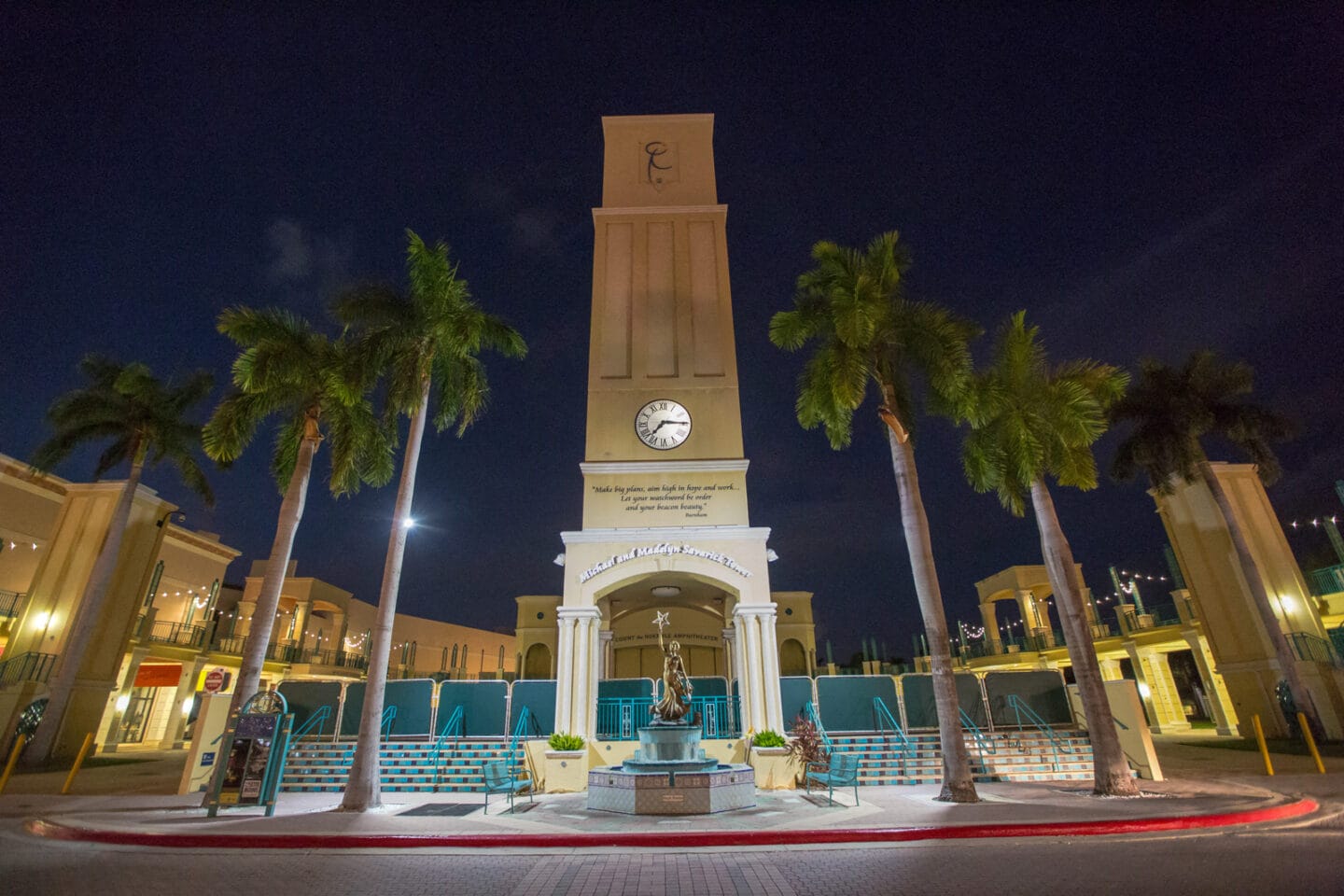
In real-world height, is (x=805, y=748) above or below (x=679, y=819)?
above

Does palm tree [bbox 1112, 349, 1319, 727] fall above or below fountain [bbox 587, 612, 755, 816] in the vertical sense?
above

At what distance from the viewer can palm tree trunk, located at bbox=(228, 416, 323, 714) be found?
1416 cm

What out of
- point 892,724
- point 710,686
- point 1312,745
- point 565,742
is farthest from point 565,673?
point 1312,745

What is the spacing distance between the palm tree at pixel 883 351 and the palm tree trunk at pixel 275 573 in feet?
43.5

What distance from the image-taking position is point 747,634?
18.1 m

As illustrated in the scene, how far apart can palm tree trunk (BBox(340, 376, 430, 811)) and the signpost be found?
4.95 feet

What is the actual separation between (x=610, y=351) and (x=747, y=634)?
11.2 metres

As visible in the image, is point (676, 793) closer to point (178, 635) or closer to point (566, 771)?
point (566, 771)

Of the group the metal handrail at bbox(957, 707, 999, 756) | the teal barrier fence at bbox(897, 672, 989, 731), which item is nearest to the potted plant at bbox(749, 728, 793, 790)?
the metal handrail at bbox(957, 707, 999, 756)

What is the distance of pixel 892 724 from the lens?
61.8 feet

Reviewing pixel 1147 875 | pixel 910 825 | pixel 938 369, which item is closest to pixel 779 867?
pixel 910 825

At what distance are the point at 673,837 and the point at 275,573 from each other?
1164cm

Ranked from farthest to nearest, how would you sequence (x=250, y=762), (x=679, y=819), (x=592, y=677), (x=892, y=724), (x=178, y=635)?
(x=178, y=635), (x=892, y=724), (x=592, y=677), (x=250, y=762), (x=679, y=819)

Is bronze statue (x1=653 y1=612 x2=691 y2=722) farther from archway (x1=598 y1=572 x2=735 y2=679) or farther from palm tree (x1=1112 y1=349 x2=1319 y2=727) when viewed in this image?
palm tree (x1=1112 y1=349 x2=1319 y2=727)
